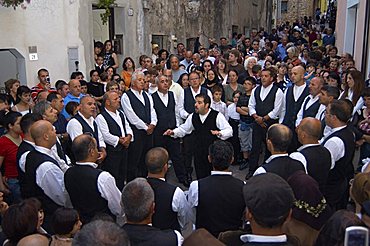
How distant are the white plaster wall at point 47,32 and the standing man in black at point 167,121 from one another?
3466mm

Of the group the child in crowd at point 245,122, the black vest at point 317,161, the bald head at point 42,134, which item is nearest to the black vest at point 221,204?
the black vest at point 317,161

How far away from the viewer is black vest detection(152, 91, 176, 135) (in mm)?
7359

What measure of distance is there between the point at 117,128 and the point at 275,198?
13.3ft

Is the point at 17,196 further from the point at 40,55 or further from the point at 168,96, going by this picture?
the point at 40,55

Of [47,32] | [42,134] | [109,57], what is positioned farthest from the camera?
[109,57]

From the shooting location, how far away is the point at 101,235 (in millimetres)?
A: 2568

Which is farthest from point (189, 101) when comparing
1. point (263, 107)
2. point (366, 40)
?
point (366, 40)

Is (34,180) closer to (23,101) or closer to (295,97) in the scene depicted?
(23,101)

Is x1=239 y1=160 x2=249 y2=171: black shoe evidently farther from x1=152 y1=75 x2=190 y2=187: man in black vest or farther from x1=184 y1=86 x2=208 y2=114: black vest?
x1=184 y1=86 x2=208 y2=114: black vest

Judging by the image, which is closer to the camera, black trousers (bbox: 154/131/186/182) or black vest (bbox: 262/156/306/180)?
black vest (bbox: 262/156/306/180)

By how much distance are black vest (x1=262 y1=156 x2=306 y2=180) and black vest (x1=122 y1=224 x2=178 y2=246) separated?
1407mm

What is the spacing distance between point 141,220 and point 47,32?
24.6 ft

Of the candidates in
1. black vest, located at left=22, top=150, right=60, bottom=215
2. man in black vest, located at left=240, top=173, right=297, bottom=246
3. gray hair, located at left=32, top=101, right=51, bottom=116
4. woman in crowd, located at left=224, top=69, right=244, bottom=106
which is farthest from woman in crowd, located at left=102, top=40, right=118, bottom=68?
man in black vest, located at left=240, top=173, right=297, bottom=246

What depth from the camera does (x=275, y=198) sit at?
8.59ft
